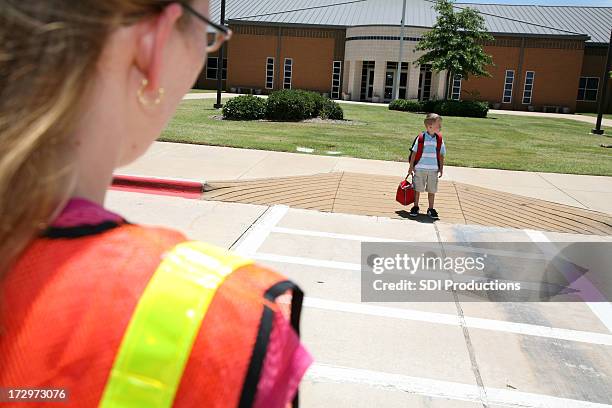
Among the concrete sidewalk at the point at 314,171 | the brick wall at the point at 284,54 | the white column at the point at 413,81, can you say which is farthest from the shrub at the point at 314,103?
the brick wall at the point at 284,54

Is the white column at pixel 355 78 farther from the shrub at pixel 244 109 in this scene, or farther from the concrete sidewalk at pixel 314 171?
the concrete sidewalk at pixel 314 171

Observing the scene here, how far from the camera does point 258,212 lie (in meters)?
7.94

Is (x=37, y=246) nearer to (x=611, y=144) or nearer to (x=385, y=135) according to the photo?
(x=385, y=135)

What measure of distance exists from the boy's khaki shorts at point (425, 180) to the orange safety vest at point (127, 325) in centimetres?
763

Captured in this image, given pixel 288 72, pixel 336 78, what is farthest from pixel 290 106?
pixel 288 72

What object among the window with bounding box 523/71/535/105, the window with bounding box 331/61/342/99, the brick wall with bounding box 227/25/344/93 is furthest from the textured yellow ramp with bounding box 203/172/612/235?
the window with bounding box 523/71/535/105

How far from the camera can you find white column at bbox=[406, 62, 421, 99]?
44.1 m

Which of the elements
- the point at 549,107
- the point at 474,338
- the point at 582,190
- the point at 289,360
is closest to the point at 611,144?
the point at 582,190

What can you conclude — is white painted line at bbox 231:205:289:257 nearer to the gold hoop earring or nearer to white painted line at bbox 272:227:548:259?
white painted line at bbox 272:227:548:259

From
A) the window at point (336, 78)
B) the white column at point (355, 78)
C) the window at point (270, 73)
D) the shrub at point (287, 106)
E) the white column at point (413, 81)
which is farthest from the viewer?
the window at point (270, 73)

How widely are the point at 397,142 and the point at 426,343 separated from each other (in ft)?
42.1

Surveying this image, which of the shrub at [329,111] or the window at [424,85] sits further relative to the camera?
the window at [424,85]

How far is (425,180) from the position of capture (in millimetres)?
8188

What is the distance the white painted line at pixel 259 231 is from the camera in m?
6.27
